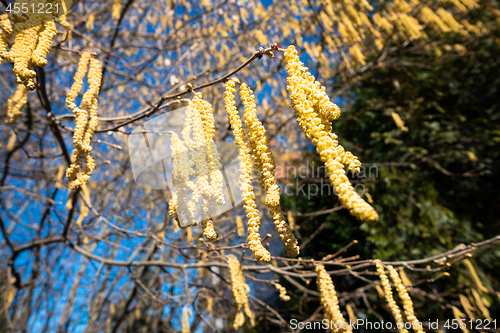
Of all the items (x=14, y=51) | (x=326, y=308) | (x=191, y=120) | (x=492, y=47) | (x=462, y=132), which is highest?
(x=492, y=47)

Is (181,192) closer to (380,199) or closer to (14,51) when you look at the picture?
(14,51)

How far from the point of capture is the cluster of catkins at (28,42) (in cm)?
72

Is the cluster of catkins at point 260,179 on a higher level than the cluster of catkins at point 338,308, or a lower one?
higher

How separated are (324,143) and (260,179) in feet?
0.62

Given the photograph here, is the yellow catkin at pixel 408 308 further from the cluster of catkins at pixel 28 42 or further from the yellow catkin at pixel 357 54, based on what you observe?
the yellow catkin at pixel 357 54

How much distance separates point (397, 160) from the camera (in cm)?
356

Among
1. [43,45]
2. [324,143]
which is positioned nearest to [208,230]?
[324,143]

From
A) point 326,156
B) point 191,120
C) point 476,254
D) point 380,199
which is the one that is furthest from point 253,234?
point 476,254

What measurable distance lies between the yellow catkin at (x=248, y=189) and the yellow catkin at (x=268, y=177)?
0.03 metres

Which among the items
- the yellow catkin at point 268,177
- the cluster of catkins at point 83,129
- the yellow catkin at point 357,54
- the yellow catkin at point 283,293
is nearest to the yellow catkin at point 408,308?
the yellow catkin at point 283,293

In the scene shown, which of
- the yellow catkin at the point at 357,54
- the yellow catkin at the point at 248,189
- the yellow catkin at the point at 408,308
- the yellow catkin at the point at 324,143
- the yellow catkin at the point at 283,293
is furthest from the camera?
the yellow catkin at the point at 357,54

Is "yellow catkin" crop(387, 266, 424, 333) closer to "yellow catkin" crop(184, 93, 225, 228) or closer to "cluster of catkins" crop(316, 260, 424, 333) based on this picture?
"cluster of catkins" crop(316, 260, 424, 333)

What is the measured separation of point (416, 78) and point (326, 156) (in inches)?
165

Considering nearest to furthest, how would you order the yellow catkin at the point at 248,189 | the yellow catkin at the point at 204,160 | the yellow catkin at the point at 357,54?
the yellow catkin at the point at 248,189 < the yellow catkin at the point at 204,160 < the yellow catkin at the point at 357,54
